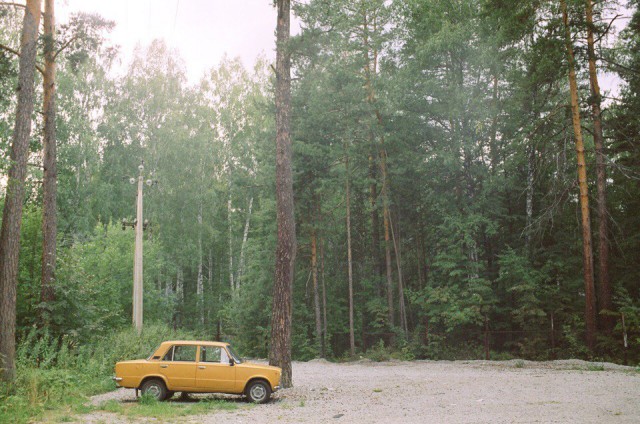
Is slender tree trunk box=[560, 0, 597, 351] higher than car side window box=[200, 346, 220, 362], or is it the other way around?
slender tree trunk box=[560, 0, 597, 351]

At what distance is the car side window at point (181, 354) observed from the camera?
1216 cm

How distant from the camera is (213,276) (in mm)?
46406

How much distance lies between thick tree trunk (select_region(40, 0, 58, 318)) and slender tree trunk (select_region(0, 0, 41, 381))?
3.30m

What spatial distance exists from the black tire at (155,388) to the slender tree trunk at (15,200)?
2.67 metres

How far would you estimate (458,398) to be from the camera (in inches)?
492

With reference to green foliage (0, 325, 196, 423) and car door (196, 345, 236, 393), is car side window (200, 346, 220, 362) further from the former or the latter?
green foliage (0, 325, 196, 423)

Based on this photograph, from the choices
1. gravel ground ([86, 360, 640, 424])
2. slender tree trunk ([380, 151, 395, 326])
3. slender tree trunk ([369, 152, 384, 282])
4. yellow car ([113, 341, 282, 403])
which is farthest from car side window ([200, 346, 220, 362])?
slender tree trunk ([369, 152, 384, 282])

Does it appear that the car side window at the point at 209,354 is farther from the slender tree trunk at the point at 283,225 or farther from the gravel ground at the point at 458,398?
the slender tree trunk at the point at 283,225

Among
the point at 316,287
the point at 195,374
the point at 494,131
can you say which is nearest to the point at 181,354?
the point at 195,374

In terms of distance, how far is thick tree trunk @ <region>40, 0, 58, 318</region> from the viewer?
639 inches

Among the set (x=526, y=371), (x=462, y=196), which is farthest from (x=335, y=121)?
(x=526, y=371)

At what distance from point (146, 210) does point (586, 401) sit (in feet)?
108

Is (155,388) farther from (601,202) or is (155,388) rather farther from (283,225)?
(601,202)

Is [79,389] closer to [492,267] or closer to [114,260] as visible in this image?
[114,260]
